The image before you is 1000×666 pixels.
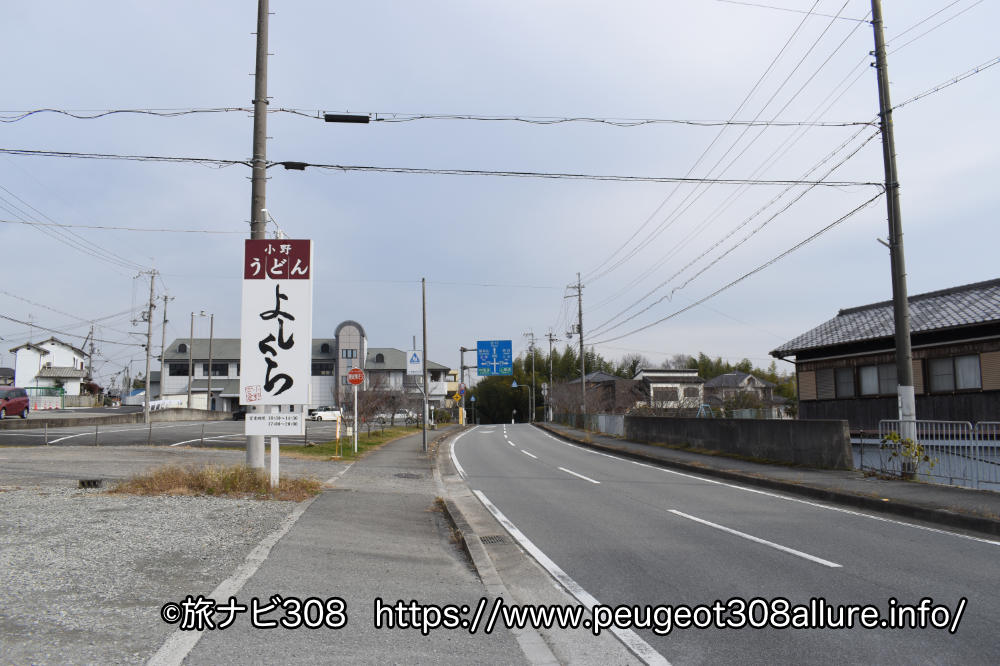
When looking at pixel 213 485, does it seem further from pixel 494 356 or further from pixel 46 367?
pixel 46 367

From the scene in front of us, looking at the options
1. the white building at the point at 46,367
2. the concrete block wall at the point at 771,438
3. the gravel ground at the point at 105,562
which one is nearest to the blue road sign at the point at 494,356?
the concrete block wall at the point at 771,438

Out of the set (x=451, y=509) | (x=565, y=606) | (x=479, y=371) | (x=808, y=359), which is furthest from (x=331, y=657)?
(x=479, y=371)

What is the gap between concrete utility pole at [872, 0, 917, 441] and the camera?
13141 mm

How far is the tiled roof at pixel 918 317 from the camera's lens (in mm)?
20672

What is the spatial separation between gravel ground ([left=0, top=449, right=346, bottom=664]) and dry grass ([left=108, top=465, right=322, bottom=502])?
1.43 ft

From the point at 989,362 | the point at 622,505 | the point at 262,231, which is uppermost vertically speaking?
the point at 262,231

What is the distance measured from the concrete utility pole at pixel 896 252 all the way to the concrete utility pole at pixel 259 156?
1249 cm

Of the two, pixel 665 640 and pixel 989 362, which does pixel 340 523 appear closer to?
pixel 665 640

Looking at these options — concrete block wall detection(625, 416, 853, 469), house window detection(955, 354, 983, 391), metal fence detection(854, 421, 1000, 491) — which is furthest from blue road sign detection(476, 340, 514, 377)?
metal fence detection(854, 421, 1000, 491)

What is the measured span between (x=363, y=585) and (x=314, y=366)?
6625cm

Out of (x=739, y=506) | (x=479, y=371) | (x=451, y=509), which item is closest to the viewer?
(x=451, y=509)

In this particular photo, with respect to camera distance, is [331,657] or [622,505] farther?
[622,505]

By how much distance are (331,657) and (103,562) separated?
117 inches

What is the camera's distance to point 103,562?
5.65 m
